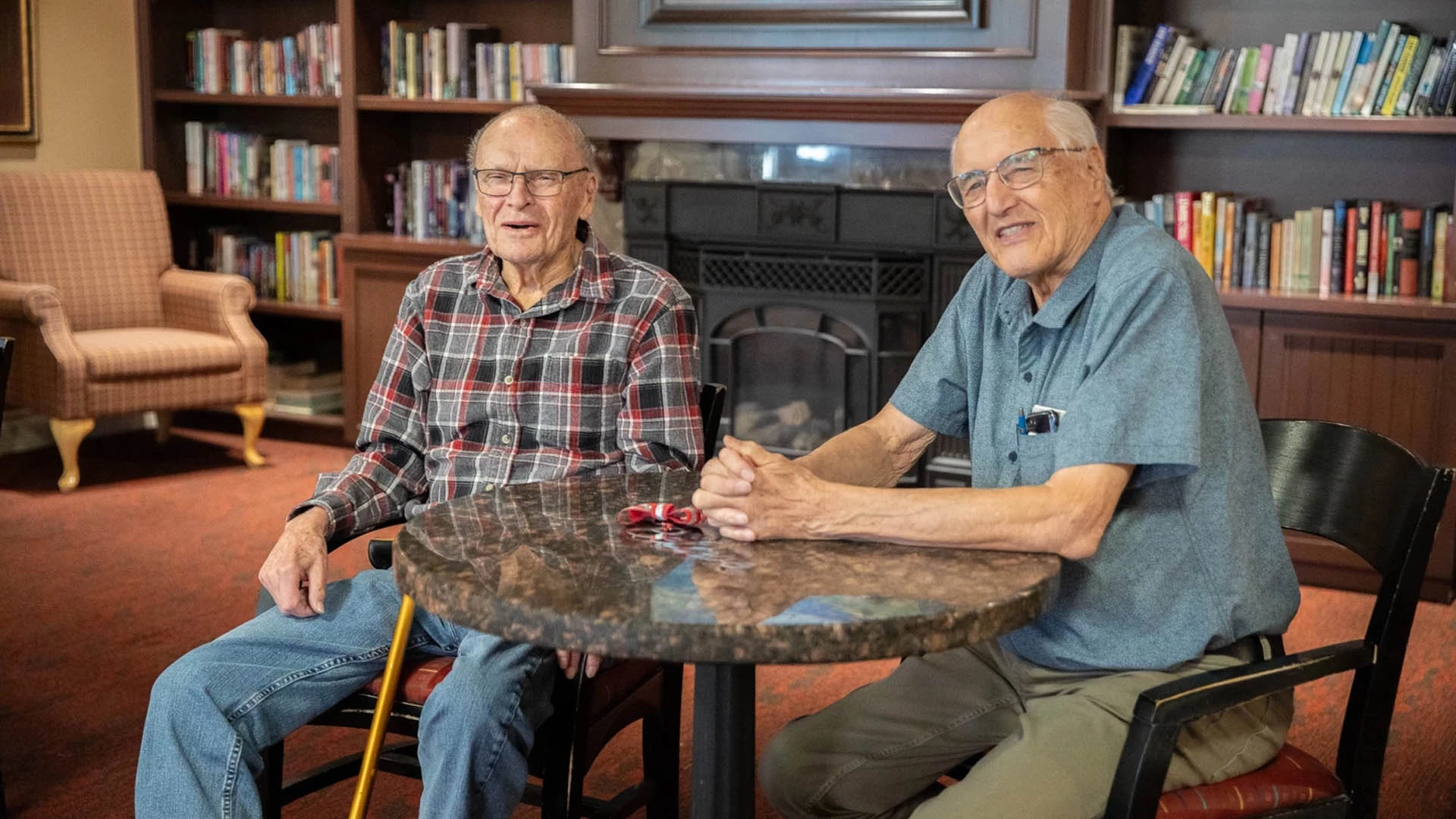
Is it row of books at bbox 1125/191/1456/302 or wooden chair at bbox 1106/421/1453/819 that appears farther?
row of books at bbox 1125/191/1456/302

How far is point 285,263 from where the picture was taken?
18.5 ft

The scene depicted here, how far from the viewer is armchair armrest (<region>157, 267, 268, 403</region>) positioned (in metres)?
5.05

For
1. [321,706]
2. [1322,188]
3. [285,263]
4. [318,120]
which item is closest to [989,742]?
[321,706]

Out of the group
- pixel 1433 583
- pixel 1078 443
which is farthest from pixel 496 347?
pixel 1433 583

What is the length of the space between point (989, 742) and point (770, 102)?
2.79 m

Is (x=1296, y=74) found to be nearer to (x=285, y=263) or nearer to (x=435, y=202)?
(x=435, y=202)

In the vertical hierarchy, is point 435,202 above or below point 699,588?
above

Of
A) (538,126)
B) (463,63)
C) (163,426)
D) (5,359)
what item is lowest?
(163,426)

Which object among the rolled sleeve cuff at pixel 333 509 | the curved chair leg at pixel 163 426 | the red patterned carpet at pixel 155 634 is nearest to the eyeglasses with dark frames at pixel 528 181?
the rolled sleeve cuff at pixel 333 509

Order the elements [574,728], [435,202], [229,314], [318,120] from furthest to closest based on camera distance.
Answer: [318,120], [435,202], [229,314], [574,728]

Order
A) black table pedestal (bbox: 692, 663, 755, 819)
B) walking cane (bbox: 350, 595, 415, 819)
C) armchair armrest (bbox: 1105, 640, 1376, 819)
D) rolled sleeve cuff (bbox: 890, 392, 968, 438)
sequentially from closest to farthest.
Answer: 1. armchair armrest (bbox: 1105, 640, 1376, 819)
2. black table pedestal (bbox: 692, 663, 755, 819)
3. walking cane (bbox: 350, 595, 415, 819)
4. rolled sleeve cuff (bbox: 890, 392, 968, 438)

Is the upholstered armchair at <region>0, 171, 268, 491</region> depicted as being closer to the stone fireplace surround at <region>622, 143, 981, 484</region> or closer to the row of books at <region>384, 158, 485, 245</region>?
the row of books at <region>384, 158, 485, 245</region>

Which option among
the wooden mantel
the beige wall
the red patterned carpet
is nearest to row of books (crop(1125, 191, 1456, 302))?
the wooden mantel

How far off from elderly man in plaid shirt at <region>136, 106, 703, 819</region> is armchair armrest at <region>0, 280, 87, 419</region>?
2.83 meters
